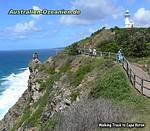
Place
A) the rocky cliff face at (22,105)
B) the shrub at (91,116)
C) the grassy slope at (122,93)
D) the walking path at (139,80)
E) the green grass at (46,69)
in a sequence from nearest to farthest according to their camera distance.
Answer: the shrub at (91,116), the grassy slope at (122,93), the walking path at (139,80), the rocky cliff face at (22,105), the green grass at (46,69)

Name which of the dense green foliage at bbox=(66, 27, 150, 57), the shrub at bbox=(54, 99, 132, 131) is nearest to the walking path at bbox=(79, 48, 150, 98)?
the shrub at bbox=(54, 99, 132, 131)

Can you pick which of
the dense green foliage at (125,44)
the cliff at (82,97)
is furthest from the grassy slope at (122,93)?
the dense green foliage at (125,44)

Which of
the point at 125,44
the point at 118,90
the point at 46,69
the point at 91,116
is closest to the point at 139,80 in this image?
the point at 118,90

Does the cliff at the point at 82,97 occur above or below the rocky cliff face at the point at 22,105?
above

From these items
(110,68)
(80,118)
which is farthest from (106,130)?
(110,68)

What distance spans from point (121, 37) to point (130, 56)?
20.7 ft

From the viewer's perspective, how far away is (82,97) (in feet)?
79.7

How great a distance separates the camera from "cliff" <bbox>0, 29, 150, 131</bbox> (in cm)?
1617

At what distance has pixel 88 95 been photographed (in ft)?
76.9

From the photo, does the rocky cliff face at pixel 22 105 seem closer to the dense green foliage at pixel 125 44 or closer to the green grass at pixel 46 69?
the green grass at pixel 46 69

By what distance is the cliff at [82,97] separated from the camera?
16172mm

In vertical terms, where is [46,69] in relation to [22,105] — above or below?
above

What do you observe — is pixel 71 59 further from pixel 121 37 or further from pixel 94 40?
pixel 94 40

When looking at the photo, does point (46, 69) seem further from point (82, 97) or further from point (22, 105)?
point (82, 97)
